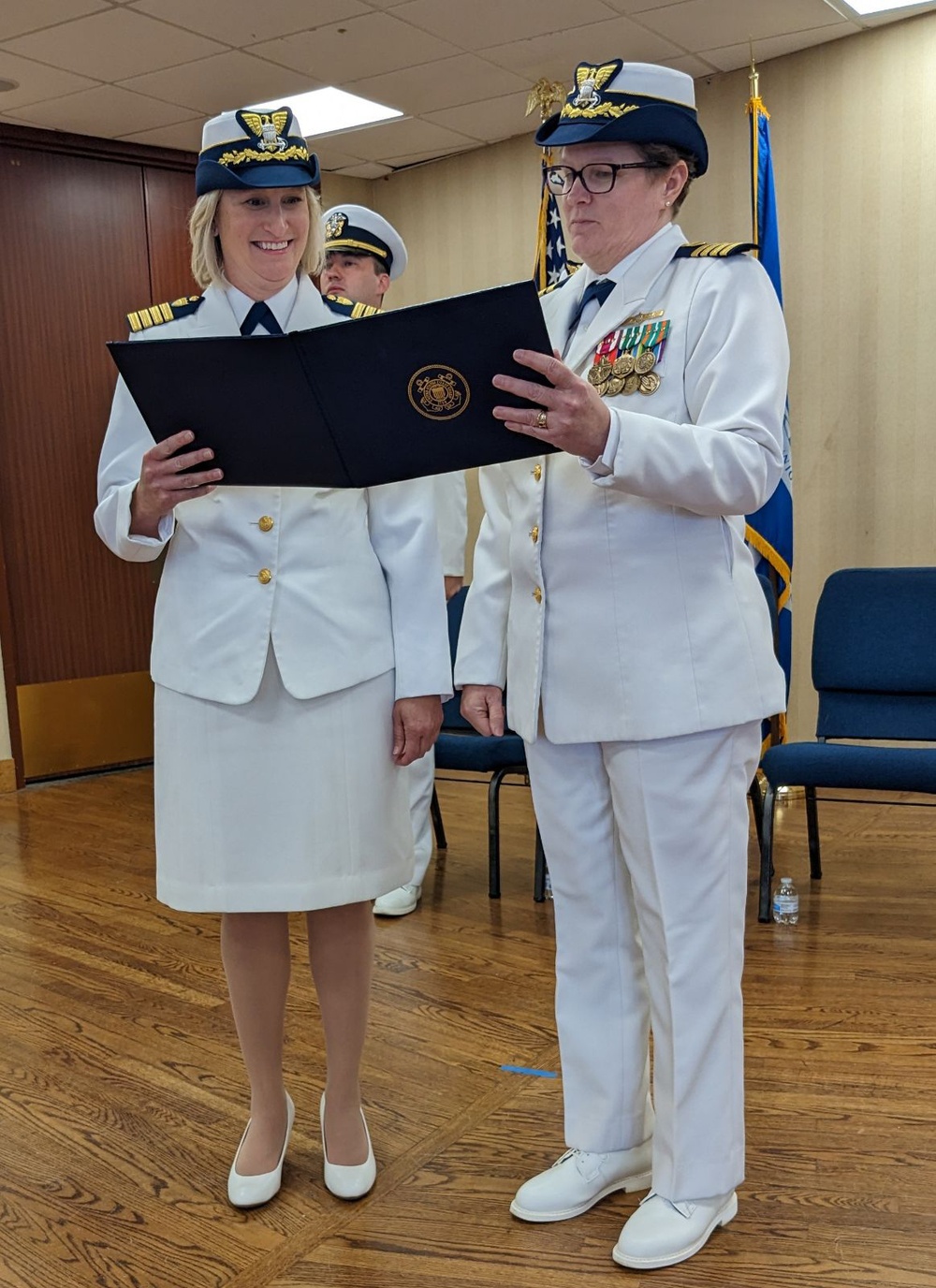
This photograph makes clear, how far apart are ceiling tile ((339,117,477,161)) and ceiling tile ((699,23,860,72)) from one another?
147 centimetres

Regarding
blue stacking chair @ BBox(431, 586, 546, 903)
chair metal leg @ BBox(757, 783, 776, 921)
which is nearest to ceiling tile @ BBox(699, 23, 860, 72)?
blue stacking chair @ BBox(431, 586, 546, 903)

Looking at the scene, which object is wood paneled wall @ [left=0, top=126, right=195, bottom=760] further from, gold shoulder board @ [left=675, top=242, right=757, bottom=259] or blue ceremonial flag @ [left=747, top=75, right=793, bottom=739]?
gold shoulder board @ [left=675, top=242, right=757, bottom=259]

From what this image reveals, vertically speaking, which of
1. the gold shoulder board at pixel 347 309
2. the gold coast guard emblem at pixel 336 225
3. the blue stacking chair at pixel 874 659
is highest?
the gold coast guard emblem at pixel 336 225

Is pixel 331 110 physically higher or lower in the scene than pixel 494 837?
higher

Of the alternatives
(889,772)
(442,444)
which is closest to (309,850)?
(442,444)

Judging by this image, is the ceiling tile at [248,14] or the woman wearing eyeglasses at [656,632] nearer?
the woman wearing eyeglasses at [656,632]

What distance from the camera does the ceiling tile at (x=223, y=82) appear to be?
17.0 ft

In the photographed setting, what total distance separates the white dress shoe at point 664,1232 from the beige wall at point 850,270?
3.91m

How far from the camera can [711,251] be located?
69.9 inches

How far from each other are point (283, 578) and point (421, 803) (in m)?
1.90

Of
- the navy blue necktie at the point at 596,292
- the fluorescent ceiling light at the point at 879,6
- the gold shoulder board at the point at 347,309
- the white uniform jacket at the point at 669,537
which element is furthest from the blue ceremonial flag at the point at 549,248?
the white uniform jacket at the point at 669,537

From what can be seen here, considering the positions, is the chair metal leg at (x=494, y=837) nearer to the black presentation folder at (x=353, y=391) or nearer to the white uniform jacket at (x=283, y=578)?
the white uniform jacket at (x=283, y=578)

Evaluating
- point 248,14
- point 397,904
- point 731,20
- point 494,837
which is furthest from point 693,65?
point 397,904

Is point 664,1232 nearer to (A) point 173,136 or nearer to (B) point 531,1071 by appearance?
(B) point 531,1071
